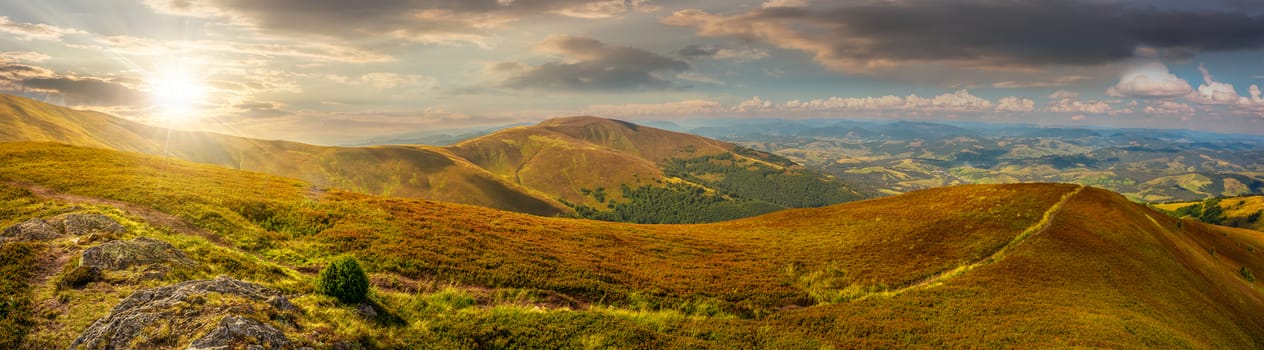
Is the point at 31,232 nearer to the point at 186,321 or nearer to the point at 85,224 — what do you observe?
the point at 85,224

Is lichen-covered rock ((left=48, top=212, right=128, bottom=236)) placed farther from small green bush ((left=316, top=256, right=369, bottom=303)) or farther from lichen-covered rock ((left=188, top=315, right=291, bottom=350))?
lichen-covered rock ((left=188, top=315, right=291, bottom=350))

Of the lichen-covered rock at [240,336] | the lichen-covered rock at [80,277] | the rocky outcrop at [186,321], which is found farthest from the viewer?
the lichen-covered rock at [80,277]

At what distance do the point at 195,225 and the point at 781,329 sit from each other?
33142 millimetres

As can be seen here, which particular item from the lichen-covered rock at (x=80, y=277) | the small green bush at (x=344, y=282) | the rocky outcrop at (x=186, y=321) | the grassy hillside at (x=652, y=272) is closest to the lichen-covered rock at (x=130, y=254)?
the lichen-covered rock at (x=80, y=277)

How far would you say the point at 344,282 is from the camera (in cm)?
1677

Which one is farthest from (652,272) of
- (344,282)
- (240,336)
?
(240,336)

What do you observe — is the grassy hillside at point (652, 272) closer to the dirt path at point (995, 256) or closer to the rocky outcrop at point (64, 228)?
the dirt path at point (995, 256)

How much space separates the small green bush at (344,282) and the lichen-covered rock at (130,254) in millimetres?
5310

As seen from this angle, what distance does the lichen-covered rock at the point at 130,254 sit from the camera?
15.5 meters

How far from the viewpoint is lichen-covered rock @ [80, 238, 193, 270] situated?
611 inches

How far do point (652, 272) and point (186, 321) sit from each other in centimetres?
2229

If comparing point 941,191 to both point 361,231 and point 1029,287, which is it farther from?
Result: point 361,231

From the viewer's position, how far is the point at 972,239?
40.4m

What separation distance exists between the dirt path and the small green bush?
2863 centimetres
